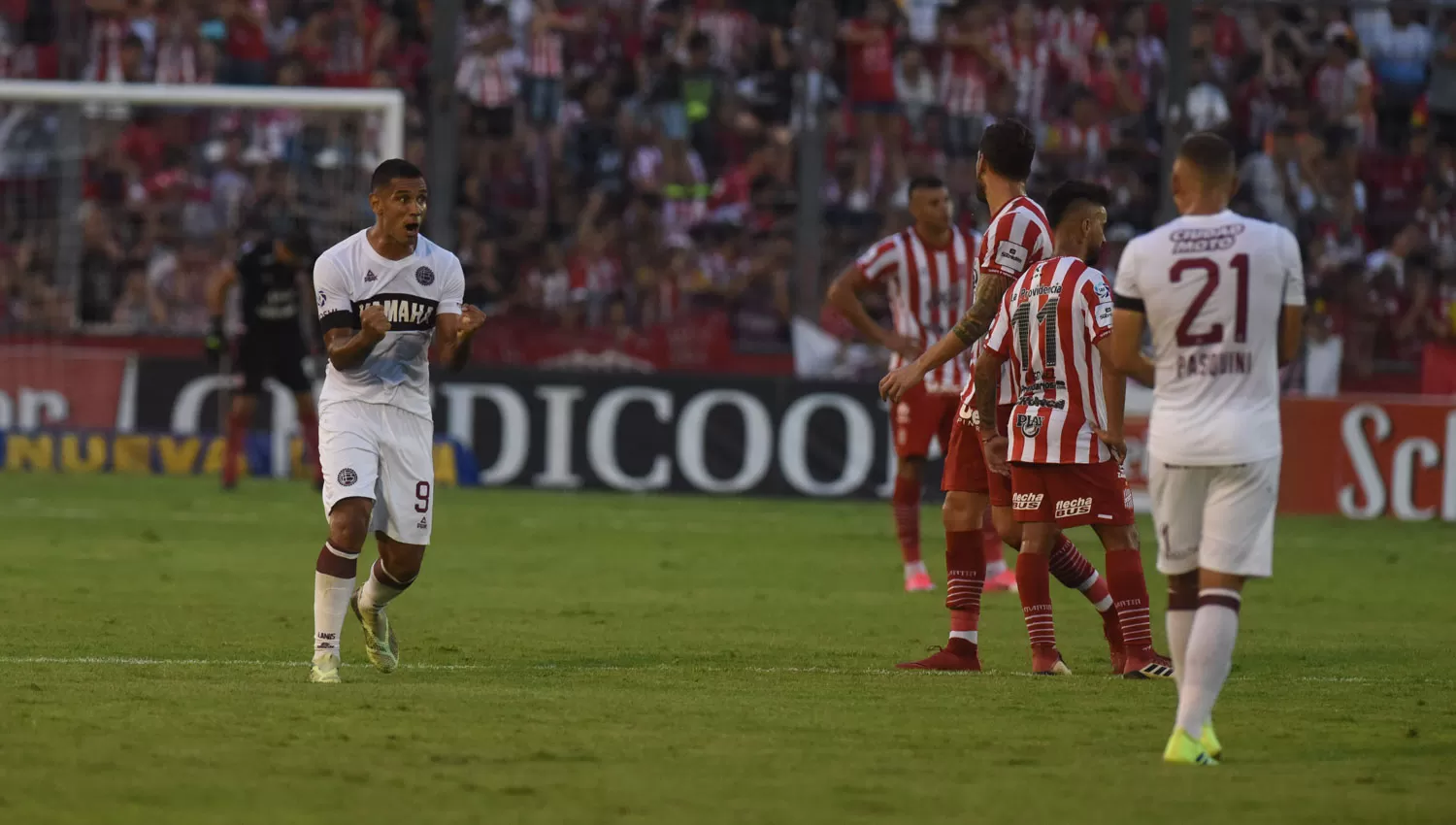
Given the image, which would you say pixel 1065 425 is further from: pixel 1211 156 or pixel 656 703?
pixel 1211 156

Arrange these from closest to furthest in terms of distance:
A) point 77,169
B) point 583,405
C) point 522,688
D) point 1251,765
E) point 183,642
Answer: point 1251,765
point 522,688
point 183,642
point 583,405
point 77,169

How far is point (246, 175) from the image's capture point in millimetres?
22625

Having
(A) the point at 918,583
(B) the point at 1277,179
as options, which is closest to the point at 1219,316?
(A) the point at 918,583

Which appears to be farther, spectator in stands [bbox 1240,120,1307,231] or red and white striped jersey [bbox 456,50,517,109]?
red and white striped jersey [bbox 456,50,517,109]

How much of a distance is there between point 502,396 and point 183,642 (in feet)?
36.1

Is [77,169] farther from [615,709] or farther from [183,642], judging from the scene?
[615,709]

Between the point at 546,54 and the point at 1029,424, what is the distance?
15.6m

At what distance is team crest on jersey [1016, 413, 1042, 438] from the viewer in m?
8.70

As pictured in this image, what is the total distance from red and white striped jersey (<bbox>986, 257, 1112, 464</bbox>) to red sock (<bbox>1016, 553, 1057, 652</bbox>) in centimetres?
43

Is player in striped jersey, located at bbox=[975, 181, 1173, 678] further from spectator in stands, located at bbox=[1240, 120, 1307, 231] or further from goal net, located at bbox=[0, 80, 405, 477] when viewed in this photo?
spectator in stands, located at bbox=[1240, 120, 1307, 231]

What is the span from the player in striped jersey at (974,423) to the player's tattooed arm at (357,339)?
205cm

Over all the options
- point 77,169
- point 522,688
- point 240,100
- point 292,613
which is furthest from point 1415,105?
point 522,688

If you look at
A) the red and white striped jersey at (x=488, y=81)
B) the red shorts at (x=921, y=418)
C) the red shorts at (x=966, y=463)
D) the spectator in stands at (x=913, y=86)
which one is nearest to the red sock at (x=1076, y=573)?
the red shorts at (x=966, y=463)

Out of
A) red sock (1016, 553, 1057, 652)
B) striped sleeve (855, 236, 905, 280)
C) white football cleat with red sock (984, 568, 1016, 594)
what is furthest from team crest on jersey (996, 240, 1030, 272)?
white football cleat with red sock (984, 568, 1016, 594)
